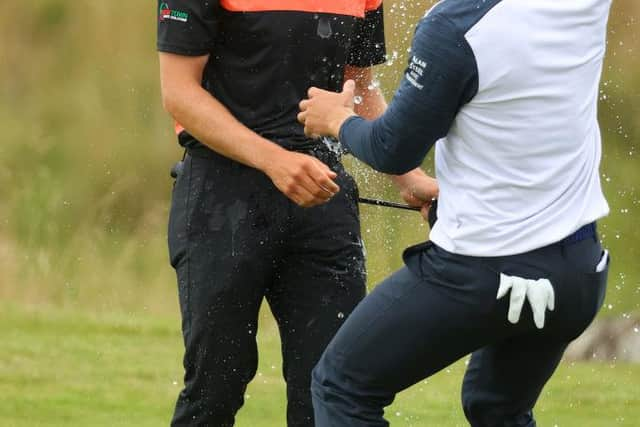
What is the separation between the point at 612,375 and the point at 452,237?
14.6 ft

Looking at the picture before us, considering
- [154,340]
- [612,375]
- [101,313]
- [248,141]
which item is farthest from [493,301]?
[101,313]

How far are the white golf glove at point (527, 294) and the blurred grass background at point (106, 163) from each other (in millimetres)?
5460

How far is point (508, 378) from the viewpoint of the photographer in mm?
3826

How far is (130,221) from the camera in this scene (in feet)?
34.1

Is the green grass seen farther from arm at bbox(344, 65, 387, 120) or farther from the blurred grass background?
arm at bbox(344, 65, 387, 120)

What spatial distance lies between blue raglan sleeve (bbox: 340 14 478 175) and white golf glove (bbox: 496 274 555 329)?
1.17 ft

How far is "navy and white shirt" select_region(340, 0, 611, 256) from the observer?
11.0 feet

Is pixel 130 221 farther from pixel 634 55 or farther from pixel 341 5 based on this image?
pixel 341 5

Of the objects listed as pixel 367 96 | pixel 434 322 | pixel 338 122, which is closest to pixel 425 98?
pixel 338 122

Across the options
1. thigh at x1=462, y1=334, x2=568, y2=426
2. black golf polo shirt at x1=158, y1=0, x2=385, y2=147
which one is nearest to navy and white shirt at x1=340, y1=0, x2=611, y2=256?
thigh at x1=462, y1=334, x2=568, y2=426

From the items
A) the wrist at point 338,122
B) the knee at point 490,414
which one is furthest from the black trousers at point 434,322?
the wrist at point 338,122

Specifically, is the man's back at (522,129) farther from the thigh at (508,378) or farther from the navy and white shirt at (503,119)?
the thigh at (508,378)

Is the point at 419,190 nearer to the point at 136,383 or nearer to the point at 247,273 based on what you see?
the point at 247,273

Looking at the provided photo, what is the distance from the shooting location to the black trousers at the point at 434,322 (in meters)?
3.51
